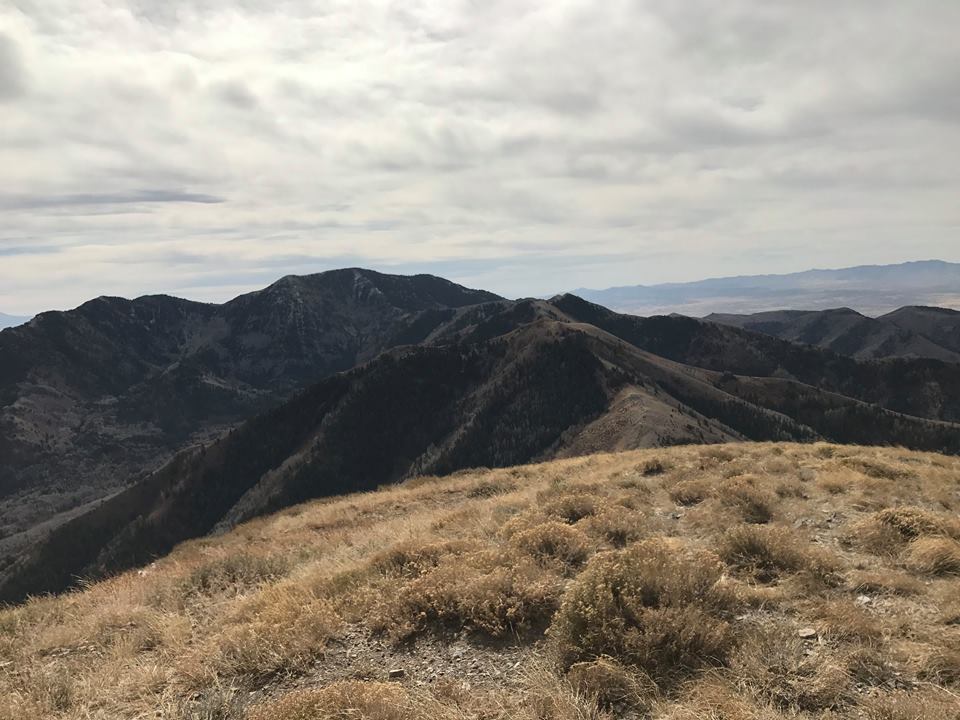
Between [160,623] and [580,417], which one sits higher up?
[160,623]

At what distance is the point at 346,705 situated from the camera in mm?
6156

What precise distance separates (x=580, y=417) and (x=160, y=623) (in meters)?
191

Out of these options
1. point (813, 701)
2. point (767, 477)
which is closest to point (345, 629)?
point (813, 701)

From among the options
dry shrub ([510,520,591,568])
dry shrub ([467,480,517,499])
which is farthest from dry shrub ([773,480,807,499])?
dry shrub ([467,480,517,499])

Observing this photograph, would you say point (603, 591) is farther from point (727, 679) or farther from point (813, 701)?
point (813, 701)

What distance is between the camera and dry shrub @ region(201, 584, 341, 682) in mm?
7707

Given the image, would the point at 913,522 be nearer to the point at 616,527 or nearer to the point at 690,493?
the point at 690,493

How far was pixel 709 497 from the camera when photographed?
48.6ft

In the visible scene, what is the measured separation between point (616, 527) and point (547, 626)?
14.2 feet

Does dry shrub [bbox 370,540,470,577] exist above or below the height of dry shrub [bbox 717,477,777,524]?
above

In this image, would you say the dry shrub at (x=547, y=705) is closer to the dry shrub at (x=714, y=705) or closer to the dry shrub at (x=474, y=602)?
the dry shrub at (x=714, y=705)

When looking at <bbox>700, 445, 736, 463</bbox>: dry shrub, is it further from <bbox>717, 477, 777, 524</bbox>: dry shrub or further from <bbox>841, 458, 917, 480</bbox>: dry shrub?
<bbox>717, 477, 777, 524</bbox>: dry shrub

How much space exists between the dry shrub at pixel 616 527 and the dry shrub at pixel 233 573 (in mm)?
7520

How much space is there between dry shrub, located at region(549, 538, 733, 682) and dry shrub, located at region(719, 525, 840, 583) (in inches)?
71.3
